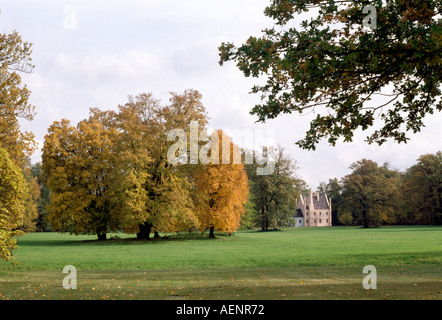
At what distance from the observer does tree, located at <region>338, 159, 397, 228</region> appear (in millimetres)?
90000

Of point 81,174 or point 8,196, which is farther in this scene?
point 81,174

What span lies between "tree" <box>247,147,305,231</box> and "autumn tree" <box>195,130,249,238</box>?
30976 mm

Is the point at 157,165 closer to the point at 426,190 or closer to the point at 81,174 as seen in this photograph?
the point at 81,174

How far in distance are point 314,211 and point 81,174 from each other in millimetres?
102642

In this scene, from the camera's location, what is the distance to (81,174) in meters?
41.7

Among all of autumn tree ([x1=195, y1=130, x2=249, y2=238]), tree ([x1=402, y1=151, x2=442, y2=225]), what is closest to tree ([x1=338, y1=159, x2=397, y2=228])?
tree ([x1=402, y1=151, x2=442, y2=225])

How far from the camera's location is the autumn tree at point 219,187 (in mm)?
42812

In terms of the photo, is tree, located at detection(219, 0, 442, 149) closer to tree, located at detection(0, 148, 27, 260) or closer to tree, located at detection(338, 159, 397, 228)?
tree, located at detection(0, 148, 27, 260)

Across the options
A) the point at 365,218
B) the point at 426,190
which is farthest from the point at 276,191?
the point at 426,190

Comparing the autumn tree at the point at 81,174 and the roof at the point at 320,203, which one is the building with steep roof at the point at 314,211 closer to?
the roof at the point at 320,203

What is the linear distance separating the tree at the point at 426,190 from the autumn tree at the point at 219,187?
6015cm

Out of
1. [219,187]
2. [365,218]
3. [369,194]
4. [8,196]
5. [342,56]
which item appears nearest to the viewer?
[342,56]
